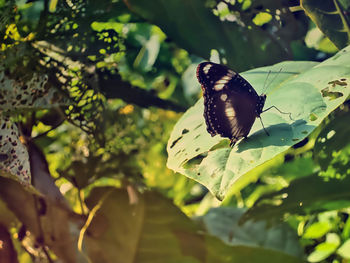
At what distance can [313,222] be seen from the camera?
2.13ft

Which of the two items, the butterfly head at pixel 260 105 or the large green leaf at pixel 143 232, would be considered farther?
the large green leaf at pixel 143 232

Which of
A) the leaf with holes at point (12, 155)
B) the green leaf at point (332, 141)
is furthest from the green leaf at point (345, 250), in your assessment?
the leaf with holes at point (12, 155)

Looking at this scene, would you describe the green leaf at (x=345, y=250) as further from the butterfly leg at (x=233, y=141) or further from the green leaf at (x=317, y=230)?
the butterfly leg at (x=233, y=141)

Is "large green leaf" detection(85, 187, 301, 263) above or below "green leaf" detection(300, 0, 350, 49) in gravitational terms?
below

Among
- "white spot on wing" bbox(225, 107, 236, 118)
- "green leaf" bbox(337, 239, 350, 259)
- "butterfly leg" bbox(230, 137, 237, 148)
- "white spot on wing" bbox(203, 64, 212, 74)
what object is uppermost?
"white spot on wing" bbox(203, 64, 212, 74)

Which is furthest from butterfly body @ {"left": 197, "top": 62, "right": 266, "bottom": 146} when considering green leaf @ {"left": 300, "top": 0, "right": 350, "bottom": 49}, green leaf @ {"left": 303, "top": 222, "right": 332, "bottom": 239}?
green leaf @ {"left": 303, "top": 222, "right": 332, "bottom": 239}

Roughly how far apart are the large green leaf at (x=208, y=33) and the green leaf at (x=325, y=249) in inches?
11.1

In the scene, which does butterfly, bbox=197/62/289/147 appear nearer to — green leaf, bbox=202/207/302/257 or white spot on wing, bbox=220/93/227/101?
white spot on wing, bbox=220/93/227/101

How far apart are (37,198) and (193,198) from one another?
27 centimetres

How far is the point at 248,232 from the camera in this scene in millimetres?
684

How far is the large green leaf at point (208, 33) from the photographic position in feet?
1.98

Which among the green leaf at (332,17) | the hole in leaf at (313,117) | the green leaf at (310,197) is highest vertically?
the green leaf at (332,17)

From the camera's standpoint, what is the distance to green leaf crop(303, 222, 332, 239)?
64 cm

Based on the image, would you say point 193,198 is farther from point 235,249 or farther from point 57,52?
point 57,52
